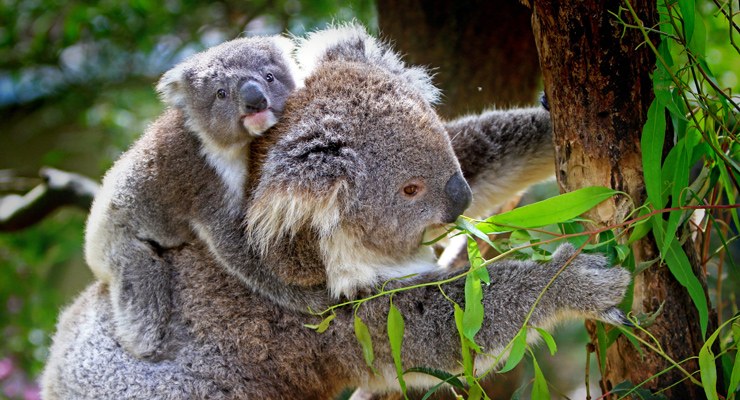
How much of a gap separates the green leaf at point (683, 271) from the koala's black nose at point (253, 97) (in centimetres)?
131

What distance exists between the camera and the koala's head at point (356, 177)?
1723 millimetres

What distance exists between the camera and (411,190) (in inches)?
70.6

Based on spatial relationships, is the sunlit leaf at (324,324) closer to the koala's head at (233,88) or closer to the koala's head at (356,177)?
the koala's head at (356,177)

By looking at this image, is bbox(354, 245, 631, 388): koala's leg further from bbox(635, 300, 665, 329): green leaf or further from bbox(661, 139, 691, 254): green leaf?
bbox(661, 139, 691, 254): green leaf

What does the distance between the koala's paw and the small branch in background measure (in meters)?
3.10

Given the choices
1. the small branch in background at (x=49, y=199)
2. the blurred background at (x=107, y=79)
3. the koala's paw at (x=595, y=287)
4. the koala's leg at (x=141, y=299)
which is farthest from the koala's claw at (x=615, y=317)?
the small branch in background at (x=49, y=199)

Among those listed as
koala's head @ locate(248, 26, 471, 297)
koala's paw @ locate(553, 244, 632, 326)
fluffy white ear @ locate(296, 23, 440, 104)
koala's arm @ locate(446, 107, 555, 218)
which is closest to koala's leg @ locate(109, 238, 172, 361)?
koala's head @ locate(248, 26, 471, 297)

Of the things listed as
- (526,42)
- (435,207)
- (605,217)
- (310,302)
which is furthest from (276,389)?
(526,42)

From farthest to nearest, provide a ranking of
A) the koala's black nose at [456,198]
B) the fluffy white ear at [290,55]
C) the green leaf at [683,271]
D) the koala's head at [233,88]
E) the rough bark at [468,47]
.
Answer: the rough bark at [468,47] < the fluffy white ear at [290,55] < the koala's head at [233,88] < the koala's black nose at [456,198] < the green leaf at [683,271]

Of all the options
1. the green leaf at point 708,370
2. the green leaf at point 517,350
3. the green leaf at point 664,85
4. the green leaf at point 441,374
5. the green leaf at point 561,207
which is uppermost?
the green leaf at point 664,85

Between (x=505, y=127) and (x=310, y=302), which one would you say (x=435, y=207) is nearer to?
(x=310, y=302)

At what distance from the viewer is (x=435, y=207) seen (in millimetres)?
1771

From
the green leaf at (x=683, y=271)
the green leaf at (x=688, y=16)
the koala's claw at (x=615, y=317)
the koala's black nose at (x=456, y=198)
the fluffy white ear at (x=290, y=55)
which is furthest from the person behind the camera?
the fluffy white ear at (x=290, y=55)

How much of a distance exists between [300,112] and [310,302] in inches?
27.7
